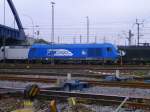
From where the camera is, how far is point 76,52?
58031 mm

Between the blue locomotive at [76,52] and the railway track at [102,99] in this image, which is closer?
the railway track at [102,99]

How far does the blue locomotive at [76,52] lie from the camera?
185 ft

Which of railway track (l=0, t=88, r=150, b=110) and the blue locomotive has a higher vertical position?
the blue locomotive

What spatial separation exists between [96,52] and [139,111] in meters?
44.7

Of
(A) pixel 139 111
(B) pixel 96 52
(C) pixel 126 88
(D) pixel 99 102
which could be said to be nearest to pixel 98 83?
(C) pixel 126 88

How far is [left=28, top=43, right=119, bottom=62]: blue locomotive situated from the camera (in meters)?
56.5

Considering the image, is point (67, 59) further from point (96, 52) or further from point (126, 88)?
point (126, 88)

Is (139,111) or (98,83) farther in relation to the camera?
(98,83)

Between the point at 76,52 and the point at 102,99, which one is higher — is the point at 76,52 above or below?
above

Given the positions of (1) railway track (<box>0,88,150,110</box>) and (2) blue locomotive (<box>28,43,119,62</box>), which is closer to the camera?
(1) railway track (<box>0,88,150,110</box>)

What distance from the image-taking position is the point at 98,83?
21.9m

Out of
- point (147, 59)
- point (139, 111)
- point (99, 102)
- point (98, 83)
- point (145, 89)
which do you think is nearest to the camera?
point (139, 111)

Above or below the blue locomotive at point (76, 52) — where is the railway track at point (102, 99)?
below

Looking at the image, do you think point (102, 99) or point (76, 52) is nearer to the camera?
point (102, 99)
